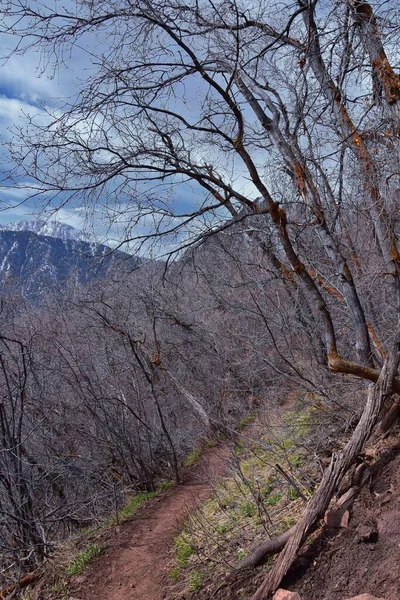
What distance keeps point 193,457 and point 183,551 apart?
6376 millimetres

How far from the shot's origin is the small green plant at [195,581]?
174 inches

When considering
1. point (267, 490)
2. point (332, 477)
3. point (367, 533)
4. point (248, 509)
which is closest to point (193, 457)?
→ point (267, 490)

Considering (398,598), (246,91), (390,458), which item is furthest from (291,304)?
(398,598)

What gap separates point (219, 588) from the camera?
161 inches

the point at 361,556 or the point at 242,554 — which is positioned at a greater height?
the point at 361,556

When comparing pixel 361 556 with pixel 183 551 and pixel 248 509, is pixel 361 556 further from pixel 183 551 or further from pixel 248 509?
pixel 183 551

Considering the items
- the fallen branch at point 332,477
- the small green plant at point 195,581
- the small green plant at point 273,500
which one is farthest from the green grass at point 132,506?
the fallen branch at point 332,477

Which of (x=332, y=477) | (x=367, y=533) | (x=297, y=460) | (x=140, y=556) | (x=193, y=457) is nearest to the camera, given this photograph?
(x=367, y=533)

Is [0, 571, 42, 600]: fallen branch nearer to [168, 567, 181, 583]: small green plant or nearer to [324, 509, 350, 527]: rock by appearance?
[168, 567, 181, 583]: small green plant

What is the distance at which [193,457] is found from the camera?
1173cm

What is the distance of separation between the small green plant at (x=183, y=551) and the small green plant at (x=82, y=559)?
1.34 metres

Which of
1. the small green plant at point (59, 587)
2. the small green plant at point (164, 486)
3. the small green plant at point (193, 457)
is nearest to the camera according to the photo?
the small green plant at point (59, 587)

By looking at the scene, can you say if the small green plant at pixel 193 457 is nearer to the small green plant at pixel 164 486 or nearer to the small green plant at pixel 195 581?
the small green plant at pixel 164 486

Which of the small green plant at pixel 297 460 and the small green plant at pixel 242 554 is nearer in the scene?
the small green plant at pixel 242 554
